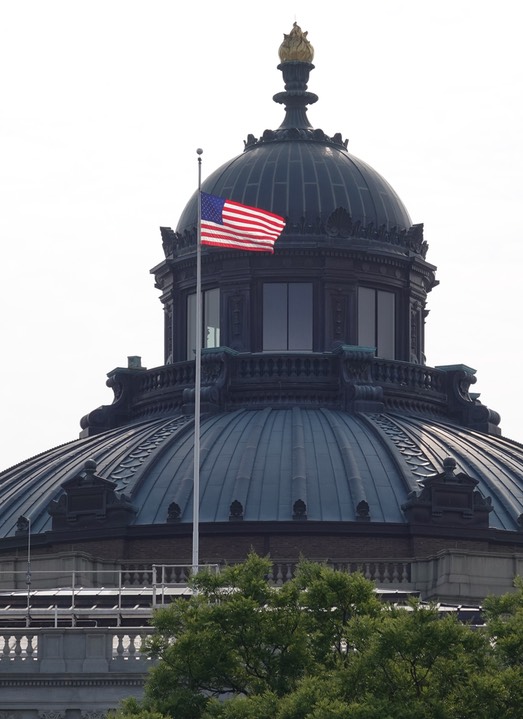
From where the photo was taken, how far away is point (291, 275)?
11900 cm

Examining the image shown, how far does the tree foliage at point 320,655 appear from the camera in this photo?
74375 mm

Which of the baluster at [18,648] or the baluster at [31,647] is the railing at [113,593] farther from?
the baluster at [18,648]

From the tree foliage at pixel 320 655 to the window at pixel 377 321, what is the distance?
38.6 m

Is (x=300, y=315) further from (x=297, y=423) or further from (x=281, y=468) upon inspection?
(x=281, y=468)

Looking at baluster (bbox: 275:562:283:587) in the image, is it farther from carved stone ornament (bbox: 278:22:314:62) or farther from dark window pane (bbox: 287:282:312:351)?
carved stone ornament (bbox: 278:22:314:62)

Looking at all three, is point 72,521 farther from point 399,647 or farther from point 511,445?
point 399,647

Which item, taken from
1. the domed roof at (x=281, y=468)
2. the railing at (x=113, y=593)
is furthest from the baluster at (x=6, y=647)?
the domed roof at (x=281, y=468)

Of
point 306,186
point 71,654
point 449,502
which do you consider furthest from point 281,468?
point 71,654

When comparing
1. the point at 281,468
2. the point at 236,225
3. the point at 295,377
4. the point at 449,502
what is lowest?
the point at 449,502

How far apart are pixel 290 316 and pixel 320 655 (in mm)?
41336

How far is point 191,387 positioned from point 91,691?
116ft

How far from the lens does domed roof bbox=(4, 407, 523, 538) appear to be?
352 feet

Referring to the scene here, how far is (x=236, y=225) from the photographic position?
107 m

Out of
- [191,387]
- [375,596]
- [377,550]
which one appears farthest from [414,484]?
[375,596]
